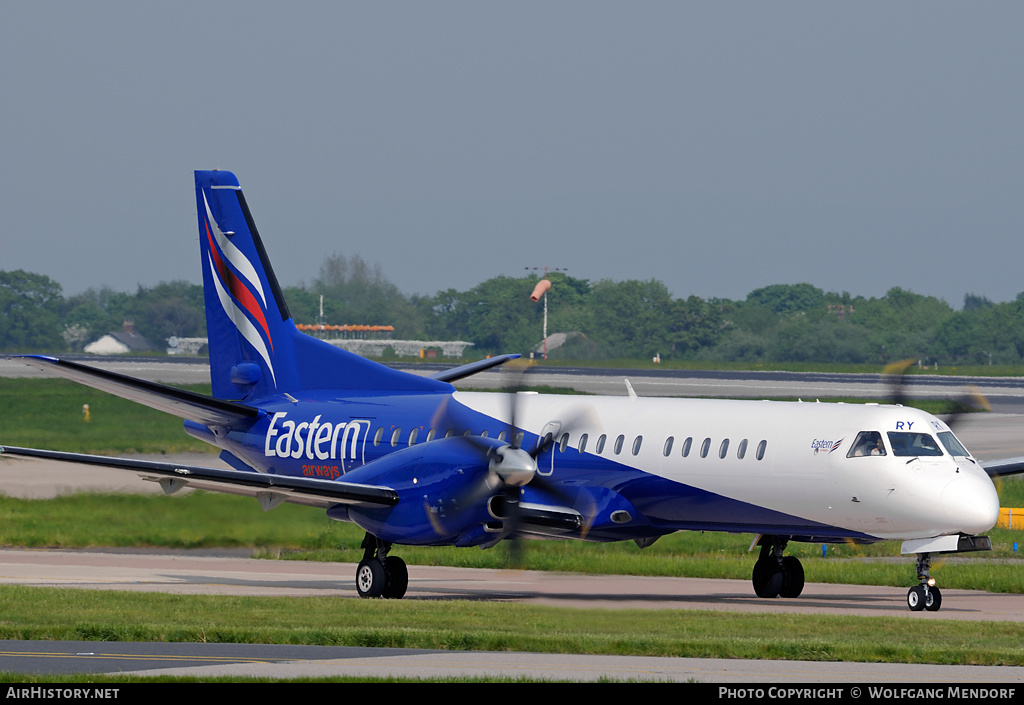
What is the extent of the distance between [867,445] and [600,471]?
14.2ft

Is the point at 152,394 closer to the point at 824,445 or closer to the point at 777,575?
the point at 777,575

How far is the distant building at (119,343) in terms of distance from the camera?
463ft

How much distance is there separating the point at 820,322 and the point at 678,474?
94240 mm

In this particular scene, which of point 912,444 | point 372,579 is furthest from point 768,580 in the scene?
point 372,579

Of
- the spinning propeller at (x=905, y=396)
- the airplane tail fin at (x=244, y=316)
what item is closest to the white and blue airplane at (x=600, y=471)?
the spinning propeller at (x=905, y=396)

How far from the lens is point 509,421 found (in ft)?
80.0

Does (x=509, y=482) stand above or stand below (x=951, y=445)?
below

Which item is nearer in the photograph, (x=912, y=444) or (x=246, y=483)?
(x=912, y=444)

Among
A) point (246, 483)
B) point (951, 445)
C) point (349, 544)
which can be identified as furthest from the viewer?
point (349, 544)

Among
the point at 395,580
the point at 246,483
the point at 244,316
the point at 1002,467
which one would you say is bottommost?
the point at 395,580

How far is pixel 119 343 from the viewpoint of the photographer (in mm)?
144000

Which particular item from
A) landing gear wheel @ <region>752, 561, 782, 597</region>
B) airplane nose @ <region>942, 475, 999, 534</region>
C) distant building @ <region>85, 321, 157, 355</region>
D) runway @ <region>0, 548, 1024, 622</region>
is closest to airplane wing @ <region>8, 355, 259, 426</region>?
runway @ <region>0, 548, 1024, 622</region>

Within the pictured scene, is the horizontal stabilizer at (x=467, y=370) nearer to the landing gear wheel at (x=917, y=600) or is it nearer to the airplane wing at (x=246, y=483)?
the airplane wing at (x=246, y=483)
